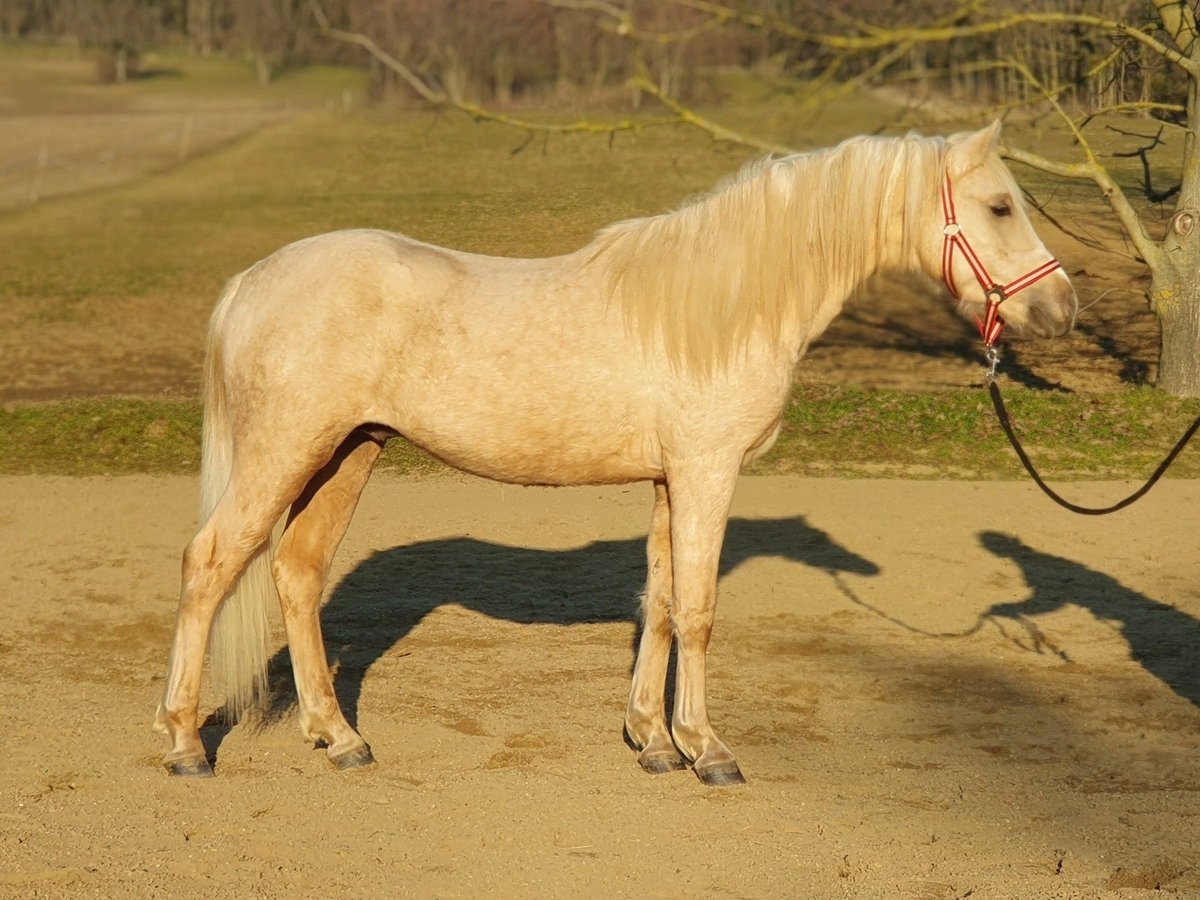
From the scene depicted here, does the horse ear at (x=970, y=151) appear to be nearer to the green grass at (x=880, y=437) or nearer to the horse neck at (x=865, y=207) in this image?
the horse neck at (x=865, y=207)

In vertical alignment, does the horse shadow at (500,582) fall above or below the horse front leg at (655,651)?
below

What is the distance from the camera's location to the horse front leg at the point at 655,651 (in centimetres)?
467

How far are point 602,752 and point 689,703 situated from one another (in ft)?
1.31

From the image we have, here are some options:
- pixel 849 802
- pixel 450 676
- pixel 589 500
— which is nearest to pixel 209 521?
pixel 450 676

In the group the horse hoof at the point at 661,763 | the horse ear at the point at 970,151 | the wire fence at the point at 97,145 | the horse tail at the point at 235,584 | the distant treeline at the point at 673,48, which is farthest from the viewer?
the wire fence at the point at 97,145

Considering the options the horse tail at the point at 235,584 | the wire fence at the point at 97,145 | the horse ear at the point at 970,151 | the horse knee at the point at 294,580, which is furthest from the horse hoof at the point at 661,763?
the wire fence at the point at 97,145

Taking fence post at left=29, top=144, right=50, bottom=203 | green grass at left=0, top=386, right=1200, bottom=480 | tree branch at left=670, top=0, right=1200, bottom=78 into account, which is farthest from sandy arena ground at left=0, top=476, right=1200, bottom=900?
fence post at left=29, top=144, right=50, bottom=203

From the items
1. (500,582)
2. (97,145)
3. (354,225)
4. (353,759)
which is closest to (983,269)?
(353,759)

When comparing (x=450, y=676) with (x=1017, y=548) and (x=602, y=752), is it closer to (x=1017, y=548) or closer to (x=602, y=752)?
(x=602, y=752)

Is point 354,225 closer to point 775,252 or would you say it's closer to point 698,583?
point 775,252

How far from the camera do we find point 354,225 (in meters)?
14.4

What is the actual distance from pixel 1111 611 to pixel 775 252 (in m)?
3.25

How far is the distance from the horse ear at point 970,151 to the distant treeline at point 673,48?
3.81 m

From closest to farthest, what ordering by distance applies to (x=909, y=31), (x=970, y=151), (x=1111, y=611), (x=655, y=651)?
(x=970, y=151), (x=655, y=651), (x=1111, y=611), (x=909, y=31)
